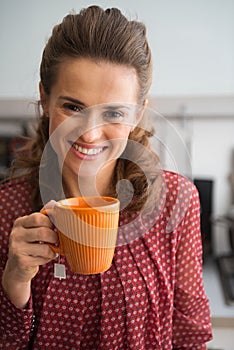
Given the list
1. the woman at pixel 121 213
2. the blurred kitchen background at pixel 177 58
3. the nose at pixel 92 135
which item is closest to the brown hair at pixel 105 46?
the woman at pixel 121 213

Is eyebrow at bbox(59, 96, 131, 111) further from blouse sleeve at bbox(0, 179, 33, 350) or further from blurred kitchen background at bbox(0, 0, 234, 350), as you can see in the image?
blurred kitchen background at bbox(0, 0, 234, 350)

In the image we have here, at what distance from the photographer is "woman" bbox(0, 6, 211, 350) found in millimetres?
627

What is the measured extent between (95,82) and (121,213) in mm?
256

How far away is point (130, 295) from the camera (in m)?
0.77

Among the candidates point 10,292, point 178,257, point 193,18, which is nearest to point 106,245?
point 10,292

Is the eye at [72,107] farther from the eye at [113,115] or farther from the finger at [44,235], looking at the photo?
the finger at [44,235]

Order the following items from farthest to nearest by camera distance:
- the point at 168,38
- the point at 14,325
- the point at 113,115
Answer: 1. the point at 168,38
2. the point at 14,325
3. the point at 113,115

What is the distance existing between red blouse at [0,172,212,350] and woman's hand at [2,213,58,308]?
0.21 feet

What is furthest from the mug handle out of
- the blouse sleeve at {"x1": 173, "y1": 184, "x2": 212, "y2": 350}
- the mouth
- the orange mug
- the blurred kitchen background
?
the blurred kitchen background

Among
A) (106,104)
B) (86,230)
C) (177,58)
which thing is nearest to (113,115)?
(106,104)

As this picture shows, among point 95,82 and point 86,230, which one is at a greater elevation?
point 95,82

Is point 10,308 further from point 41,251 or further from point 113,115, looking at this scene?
point 113,115

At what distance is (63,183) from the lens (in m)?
0.77

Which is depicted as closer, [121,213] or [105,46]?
[105,46]
